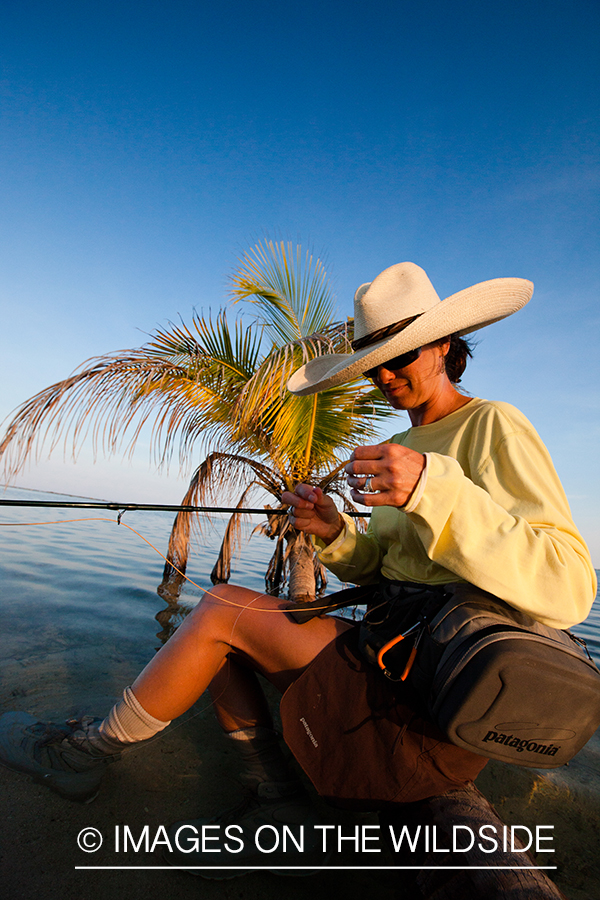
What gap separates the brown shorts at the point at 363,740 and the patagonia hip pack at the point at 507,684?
0.18m

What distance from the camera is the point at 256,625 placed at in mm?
1520

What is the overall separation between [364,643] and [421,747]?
300 millimetres

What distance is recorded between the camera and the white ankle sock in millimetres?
1478

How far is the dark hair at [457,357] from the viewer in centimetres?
170

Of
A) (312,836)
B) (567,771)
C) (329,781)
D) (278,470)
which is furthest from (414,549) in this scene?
(278,470)

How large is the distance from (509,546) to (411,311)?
899 mm

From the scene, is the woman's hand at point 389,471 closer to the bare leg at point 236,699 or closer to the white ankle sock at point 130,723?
the bare leg at point 236,699

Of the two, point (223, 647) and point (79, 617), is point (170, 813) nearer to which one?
point (223, 647)

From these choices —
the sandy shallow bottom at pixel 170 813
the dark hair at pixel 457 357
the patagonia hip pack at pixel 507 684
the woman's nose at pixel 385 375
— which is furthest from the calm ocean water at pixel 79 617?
the dark hair at pixel 457 357

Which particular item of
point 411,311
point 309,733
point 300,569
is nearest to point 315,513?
point 309,733

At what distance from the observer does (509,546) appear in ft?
3.24

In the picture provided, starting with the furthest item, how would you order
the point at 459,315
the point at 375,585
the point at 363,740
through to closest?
the point at 375,585
the point at 459,315
the point at 363,740

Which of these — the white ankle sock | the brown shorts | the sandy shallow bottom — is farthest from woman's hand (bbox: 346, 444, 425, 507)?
the sandy shallow bottom

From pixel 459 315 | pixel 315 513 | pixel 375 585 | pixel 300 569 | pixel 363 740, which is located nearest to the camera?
pixel 363 740
